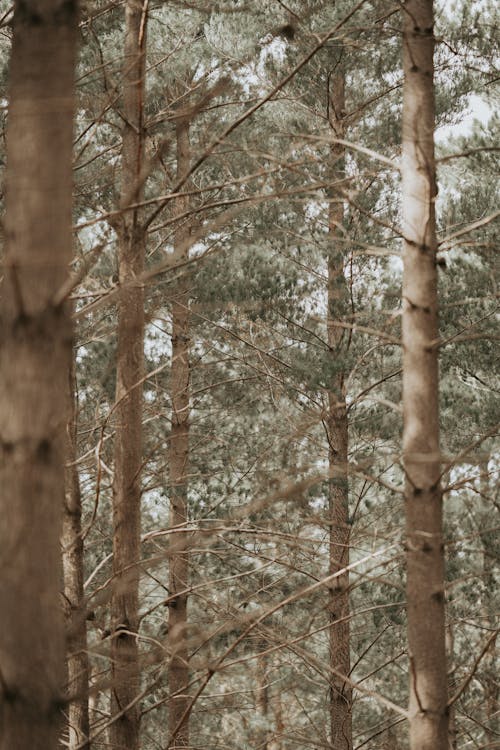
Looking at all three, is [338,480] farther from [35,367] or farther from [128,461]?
[35,367]

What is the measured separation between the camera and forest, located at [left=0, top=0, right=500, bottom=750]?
1.83 m

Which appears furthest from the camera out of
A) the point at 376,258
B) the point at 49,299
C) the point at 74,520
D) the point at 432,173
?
the point at 376,258

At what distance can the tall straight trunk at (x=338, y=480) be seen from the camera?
8523mm

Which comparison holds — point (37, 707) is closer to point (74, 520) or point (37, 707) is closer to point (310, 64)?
point (74, 520)

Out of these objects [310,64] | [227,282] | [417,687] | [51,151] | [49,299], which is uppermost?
[310,64]

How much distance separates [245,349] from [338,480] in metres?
2.01

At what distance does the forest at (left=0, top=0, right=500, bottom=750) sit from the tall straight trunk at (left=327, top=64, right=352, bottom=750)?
4 cm

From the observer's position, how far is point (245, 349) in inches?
394

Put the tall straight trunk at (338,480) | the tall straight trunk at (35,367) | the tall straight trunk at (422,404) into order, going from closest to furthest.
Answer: the tall straight trunk at (35,367) → the tall straight trunk at (422,404) → the tall straight trunk at (338,480)

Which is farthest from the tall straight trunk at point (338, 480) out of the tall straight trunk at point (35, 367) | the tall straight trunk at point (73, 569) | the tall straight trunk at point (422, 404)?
the tall straight trunk at point (35, 367)

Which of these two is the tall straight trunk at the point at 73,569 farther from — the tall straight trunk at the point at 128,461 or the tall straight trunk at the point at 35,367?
the tall straight trunk at the point at 35,367

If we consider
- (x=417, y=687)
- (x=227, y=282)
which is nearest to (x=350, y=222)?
(x=227, y=282)

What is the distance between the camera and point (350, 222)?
8.88 metres

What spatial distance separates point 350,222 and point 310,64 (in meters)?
1.60
